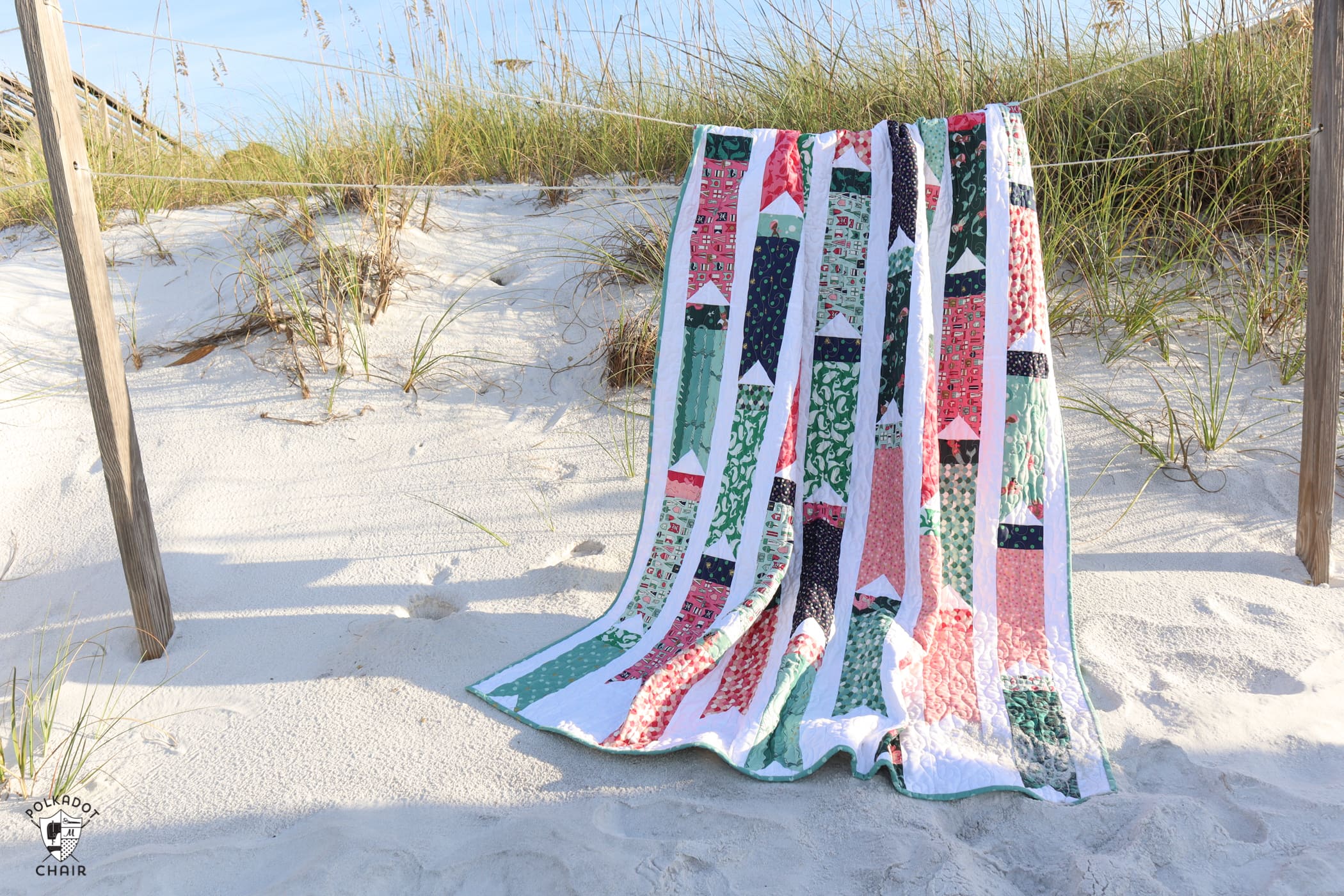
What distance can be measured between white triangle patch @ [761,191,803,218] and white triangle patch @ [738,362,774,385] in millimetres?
388

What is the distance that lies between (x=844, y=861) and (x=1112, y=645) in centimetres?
104

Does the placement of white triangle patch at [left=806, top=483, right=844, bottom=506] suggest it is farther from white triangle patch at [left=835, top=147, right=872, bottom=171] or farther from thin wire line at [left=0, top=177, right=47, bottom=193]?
thin wire line at [left=0, top=177, right=47, bottom=193]

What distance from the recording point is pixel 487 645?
2.32 m

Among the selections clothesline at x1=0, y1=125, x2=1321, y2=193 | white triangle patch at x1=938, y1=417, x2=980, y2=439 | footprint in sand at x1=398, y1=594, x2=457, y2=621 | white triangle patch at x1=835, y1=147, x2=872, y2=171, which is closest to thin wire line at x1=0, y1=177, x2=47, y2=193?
clothesline at x1=0, y1=125, x2=1321, y2=193

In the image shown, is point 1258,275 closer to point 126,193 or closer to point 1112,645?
point 1112,645

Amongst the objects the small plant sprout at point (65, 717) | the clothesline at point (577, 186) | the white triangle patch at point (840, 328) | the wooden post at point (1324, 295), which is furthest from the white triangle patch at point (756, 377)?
the small plant sprout at point (65, 717)

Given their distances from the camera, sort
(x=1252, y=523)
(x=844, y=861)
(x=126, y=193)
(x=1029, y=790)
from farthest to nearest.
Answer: (x=126, y=193), (x=1252, y=523), (x=1029, y=790), (x=844, y=861)

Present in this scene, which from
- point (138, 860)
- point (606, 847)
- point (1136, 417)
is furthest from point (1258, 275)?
point (138, 860)

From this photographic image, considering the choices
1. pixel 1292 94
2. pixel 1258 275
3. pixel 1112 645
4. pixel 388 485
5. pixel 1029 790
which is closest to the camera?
pixel 1029 790

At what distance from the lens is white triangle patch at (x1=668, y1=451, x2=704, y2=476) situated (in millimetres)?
2424

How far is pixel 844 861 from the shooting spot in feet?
5.07

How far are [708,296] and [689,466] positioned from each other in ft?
1.49

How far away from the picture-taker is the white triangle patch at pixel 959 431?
2262mm

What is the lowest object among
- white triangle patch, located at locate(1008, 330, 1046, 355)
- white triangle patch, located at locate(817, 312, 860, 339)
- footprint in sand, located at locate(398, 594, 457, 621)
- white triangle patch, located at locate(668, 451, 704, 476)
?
footprint in sand, located at locate(398, 594, 457, 621)
